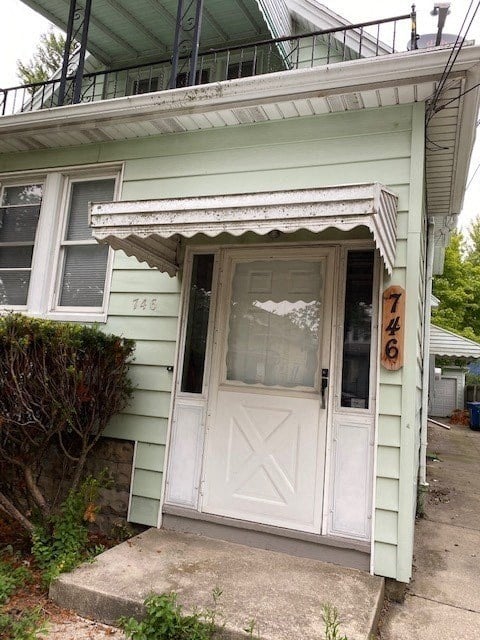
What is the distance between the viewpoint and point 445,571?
351cm

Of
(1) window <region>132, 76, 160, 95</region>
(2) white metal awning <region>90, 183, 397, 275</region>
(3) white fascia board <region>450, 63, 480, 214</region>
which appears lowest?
(2) white metal awning <region>90, 183, 397, 275</region>

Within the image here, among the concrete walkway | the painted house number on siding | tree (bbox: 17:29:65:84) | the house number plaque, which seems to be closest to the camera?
the concrete walkway

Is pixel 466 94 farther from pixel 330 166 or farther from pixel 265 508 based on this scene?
pixel 265 508

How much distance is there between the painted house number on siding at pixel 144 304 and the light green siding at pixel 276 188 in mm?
10

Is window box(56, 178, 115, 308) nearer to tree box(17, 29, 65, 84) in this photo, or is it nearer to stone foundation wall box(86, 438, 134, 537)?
stone foundation wall box(86, 438, 134, 537)

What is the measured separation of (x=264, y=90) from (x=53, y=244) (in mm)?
2593

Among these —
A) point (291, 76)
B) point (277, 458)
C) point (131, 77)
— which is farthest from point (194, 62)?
point (277, 458)

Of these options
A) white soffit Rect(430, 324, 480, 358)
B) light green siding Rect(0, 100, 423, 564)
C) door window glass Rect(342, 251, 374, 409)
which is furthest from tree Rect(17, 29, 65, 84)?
door window glass Rect(342, 251, 374, 409)

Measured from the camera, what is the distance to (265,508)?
3.50 meters

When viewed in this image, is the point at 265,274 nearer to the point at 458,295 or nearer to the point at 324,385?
the point at 324,385

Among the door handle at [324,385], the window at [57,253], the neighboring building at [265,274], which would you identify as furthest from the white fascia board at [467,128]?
the window at [57,253]

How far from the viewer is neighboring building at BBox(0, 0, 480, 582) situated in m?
3.13

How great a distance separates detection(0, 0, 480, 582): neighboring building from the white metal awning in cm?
1

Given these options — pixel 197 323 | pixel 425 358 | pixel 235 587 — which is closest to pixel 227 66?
pixel 197 323
